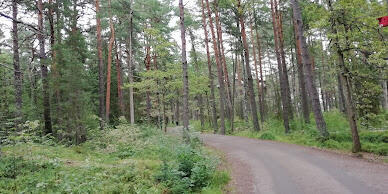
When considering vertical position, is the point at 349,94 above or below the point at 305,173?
above

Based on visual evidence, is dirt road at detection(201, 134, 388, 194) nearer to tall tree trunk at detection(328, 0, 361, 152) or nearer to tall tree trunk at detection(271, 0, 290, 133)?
tall tree trunk at detection(328, 0, 361, 152)

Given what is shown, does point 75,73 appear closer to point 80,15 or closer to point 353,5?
point 80,15

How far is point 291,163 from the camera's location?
8.81m

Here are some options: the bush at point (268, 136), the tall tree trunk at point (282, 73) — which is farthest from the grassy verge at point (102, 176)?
the tall tree trunk at point (282, 73)

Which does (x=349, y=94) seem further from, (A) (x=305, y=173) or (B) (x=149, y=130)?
(B) (x=149, y=130)

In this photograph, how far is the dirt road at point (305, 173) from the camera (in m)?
6.18

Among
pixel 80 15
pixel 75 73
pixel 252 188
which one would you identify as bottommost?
pixel 252 188

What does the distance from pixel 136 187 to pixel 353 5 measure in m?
9.42

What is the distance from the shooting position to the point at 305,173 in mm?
7508

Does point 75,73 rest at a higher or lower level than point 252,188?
higher

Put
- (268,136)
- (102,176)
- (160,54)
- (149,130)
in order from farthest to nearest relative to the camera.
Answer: (160,54) → (149,130) → (268,136) → (102,176)

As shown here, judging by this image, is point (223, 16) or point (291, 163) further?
point (223, 16)

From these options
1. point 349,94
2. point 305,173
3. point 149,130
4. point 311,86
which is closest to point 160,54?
point 149,130

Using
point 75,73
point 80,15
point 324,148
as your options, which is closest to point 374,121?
point 324,148
